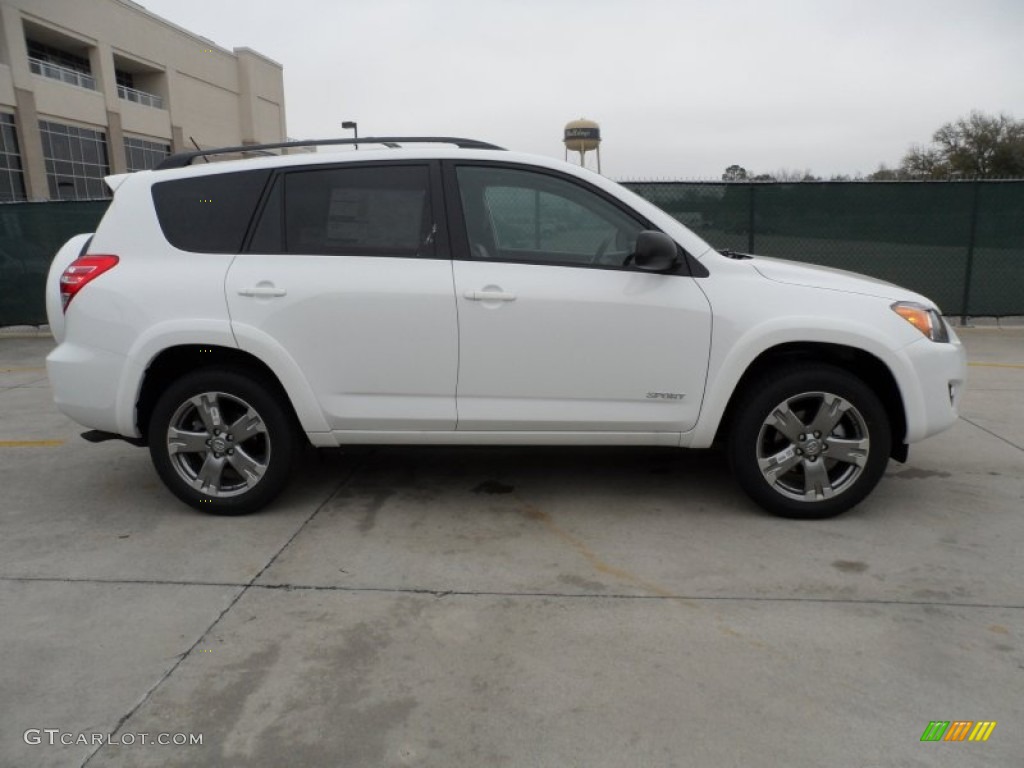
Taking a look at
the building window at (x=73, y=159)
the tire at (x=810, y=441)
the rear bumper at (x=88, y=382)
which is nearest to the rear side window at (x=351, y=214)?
the rear bumper at (x=88, y=382)

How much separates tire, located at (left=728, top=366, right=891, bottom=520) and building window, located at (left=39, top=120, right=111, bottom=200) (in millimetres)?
43008

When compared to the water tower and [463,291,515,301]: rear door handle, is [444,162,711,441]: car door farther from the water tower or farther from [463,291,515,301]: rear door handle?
the water tower

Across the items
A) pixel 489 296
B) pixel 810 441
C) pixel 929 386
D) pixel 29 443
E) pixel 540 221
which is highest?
pixel 540 221

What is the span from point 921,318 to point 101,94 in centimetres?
5149

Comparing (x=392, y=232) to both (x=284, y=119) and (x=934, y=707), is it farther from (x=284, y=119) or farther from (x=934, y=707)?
(x=284, y=119)

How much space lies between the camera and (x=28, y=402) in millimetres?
7309

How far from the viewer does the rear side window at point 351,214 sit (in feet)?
13.6

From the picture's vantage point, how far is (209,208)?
4.26 metres

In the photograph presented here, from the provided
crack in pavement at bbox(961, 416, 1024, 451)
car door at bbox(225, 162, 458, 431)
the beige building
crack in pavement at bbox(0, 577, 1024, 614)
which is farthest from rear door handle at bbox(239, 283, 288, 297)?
the beige building

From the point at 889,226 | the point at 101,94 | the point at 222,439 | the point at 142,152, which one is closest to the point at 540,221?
the point at 222,439

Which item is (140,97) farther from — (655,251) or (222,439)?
(655,251)

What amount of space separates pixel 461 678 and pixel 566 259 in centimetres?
216

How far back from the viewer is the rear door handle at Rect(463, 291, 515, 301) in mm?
4008

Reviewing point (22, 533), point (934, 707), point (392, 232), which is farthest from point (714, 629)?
point (22, 533)
